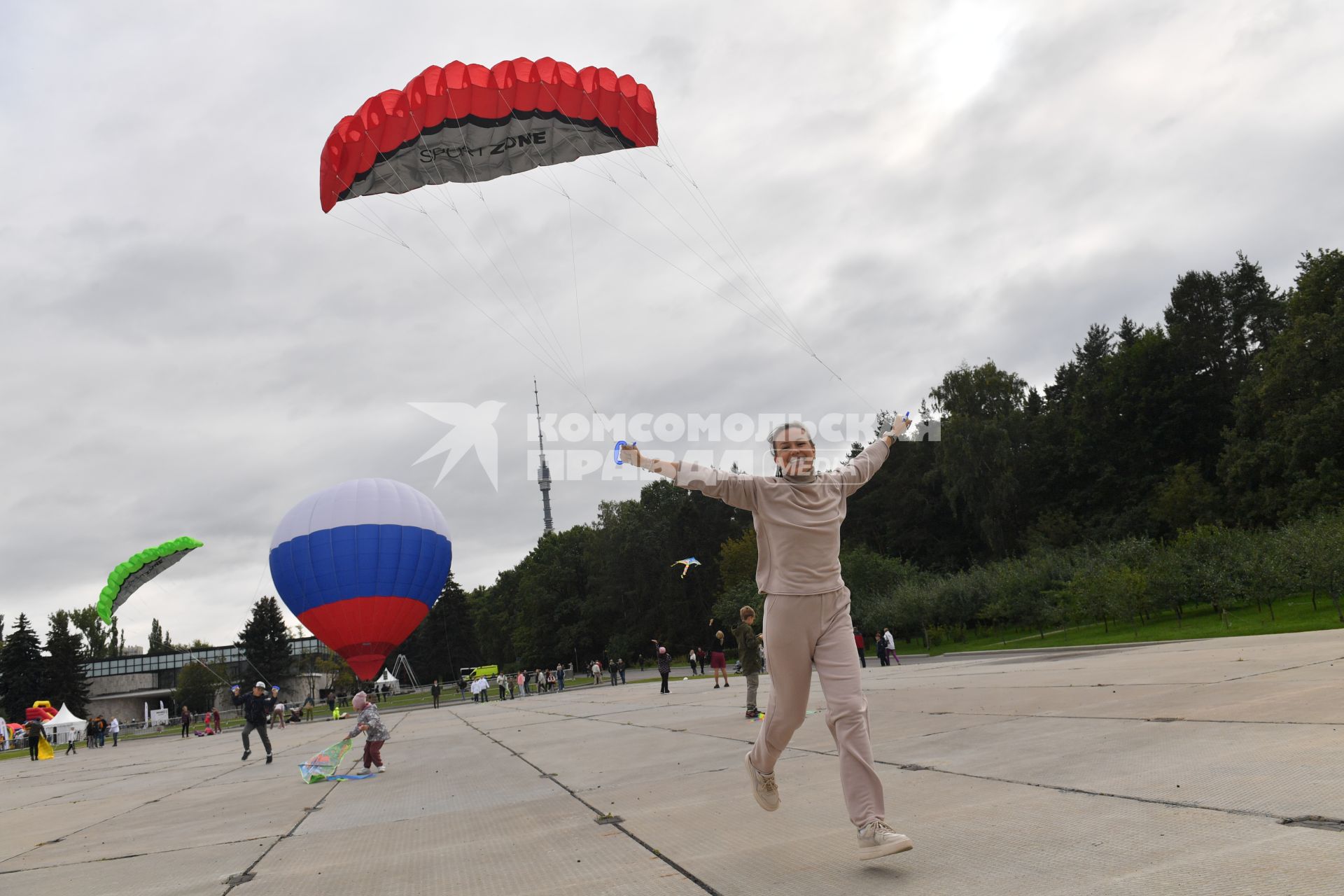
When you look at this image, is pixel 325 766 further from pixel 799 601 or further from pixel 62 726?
pixel 62 726

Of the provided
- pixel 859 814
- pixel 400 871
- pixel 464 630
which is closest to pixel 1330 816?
pixel 859 814

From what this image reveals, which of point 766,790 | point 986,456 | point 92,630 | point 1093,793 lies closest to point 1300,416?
point 986,456

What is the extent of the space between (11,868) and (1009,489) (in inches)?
2315

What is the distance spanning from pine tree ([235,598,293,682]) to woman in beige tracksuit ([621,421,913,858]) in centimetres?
9650

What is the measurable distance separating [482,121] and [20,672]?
86.7 metres

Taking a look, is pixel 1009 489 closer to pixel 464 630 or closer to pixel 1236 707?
pixel 1236 707

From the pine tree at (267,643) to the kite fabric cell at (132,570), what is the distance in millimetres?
37593

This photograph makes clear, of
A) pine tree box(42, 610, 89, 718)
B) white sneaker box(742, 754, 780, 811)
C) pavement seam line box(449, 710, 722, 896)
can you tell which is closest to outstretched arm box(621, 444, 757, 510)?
white sneaker box(742, 754, 780, 811)

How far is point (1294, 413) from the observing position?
4456cm

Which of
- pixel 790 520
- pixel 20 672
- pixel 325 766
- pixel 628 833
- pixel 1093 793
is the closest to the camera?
pixel 790 520

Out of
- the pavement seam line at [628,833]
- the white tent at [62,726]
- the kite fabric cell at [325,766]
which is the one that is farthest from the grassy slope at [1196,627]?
the white tent at [62,726]

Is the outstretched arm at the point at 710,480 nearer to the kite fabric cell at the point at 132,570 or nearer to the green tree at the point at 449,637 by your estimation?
the kite fabric cell at the point at 132,570

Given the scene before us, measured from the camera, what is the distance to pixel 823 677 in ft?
13.7

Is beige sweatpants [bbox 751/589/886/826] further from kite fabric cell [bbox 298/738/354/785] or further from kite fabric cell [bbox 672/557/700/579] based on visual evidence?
kite fabric cell [bbox 672/557/700/579]
